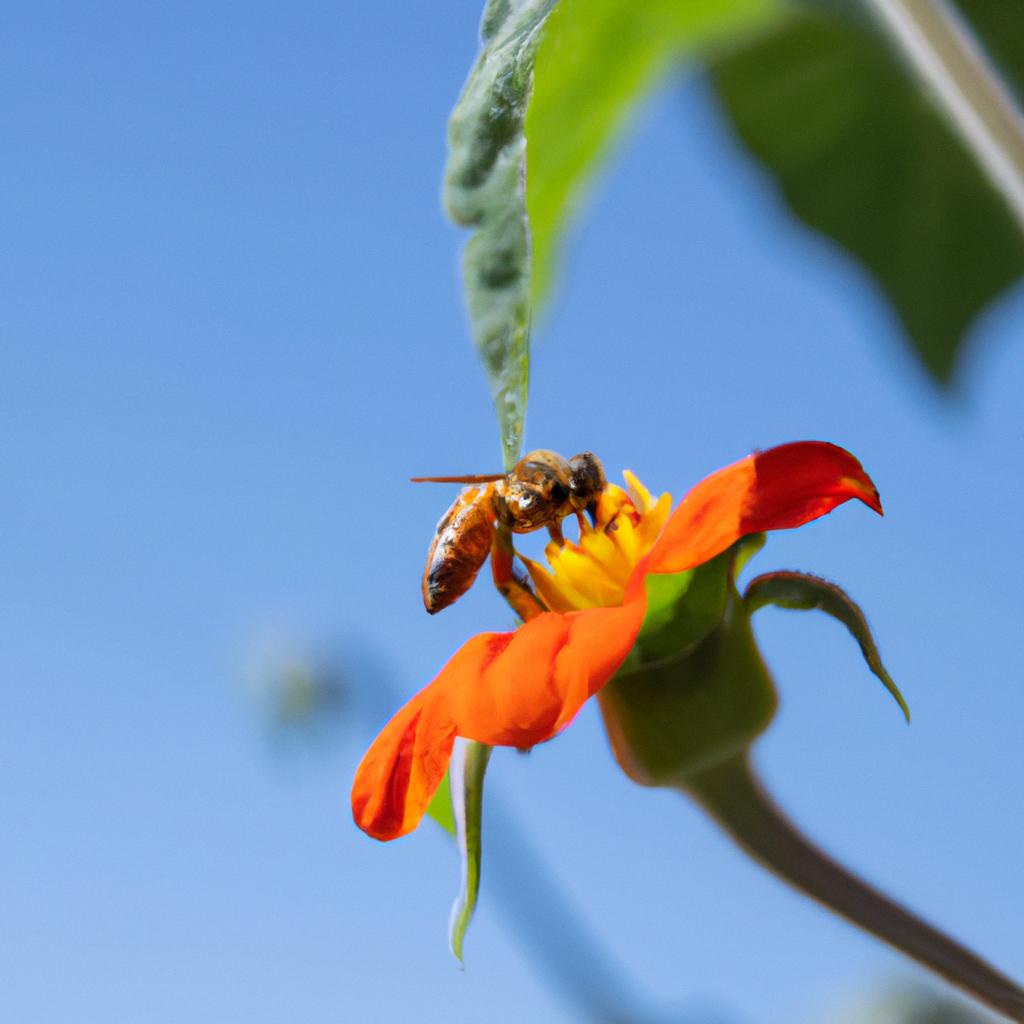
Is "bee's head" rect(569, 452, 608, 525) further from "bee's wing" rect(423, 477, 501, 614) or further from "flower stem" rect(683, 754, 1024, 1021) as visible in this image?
"flower stem" rect(683, 754, 1024, 1021)

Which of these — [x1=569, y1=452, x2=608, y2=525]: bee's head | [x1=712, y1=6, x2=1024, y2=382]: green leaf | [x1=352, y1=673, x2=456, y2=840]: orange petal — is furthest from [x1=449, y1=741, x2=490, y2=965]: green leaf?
[x1=712, y1=6, x2=1024, y2=382]: green leaf

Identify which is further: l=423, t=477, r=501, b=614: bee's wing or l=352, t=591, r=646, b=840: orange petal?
l=423, t=477, r=501, b=614: bee's wing

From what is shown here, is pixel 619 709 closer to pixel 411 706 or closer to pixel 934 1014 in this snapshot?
pixel 411 706

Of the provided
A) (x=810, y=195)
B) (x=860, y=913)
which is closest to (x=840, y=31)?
(x=810, y=195)

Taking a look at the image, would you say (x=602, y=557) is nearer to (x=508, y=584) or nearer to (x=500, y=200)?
(x=508, y=584)

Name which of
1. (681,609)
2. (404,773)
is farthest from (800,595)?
(404,773)

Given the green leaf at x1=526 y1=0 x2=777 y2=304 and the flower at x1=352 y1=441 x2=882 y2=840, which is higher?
the green leaf at x1=526 y1=0 x2=777 y2=304

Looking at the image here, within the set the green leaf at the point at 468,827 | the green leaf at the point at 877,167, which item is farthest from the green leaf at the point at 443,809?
the green leaf at the point at 877,167
